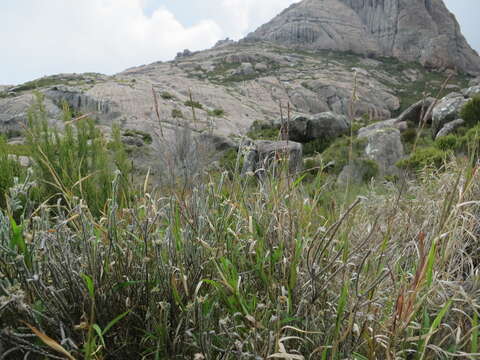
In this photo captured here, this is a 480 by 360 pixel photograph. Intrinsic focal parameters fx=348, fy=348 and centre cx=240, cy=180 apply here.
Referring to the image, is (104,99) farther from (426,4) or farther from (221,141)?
(426,4)

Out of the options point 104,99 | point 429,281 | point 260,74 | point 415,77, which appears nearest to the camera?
point 429,281

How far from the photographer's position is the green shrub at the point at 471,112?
469 inches

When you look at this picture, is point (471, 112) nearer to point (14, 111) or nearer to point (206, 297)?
point (206, 297)

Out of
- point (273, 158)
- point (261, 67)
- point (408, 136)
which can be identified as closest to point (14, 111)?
point (408, 136)

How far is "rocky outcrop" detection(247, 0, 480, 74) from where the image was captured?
2835 inches

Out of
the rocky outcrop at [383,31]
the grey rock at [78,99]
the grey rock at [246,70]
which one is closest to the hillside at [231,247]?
the grey rock at [78,99]

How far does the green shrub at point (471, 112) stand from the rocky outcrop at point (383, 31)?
64.0 m

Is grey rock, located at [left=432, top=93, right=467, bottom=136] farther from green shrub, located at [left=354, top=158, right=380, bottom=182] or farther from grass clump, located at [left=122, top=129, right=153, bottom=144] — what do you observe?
grass clump, located at [left=122, top=129, right=153, bottom=144]

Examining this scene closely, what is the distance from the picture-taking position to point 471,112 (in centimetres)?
1203

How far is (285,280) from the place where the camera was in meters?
1.33

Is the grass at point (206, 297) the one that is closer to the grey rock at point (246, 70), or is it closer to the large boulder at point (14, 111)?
the large boulder at point (14, 111)

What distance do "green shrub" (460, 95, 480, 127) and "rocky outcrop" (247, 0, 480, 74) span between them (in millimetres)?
63954

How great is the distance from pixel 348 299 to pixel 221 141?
50.6ft

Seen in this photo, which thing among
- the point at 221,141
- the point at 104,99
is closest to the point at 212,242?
the point at 221,141
